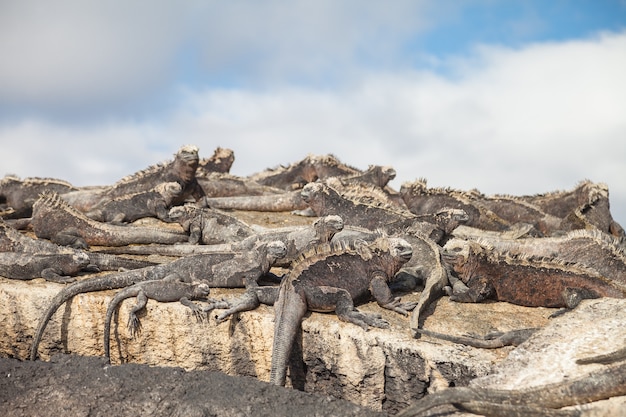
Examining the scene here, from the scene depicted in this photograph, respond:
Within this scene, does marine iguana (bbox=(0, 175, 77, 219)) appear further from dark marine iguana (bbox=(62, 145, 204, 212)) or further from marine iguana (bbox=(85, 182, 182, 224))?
marine iguana (bbox=(85, 182, 182, 224))

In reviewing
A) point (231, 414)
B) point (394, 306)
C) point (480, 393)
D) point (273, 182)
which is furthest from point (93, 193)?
point (480, 393)

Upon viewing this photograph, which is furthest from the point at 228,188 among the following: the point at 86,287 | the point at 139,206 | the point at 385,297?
the point at 385,297

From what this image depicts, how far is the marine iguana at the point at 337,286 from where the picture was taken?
5743mm

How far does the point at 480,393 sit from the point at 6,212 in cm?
885

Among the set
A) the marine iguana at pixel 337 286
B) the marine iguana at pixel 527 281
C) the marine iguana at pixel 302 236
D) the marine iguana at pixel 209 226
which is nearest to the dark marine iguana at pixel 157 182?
the marine iguana at pixel 209 226

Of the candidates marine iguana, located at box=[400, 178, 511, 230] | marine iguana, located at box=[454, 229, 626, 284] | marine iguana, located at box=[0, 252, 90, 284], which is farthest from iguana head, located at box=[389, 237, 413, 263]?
marine iguana, located at box=[400, 178, 511, 230]

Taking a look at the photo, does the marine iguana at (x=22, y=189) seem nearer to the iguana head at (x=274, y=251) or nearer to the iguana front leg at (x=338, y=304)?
the iguana head at (x=274, y=251)

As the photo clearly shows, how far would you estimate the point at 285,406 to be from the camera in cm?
473

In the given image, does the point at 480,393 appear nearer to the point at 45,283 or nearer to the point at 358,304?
the point at 358,304

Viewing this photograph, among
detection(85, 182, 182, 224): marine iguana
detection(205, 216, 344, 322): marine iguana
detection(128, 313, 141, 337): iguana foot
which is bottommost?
detection(128, 313, 141, 337): iguana foot

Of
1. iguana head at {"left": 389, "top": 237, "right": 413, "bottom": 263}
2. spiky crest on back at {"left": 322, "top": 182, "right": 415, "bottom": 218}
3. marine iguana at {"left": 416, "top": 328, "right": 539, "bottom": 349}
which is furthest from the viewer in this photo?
spiky crest on back at {"left": 322, "top": 182, "right": 415, "bottom": 218}

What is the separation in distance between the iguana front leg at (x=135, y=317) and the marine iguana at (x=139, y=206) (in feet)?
12.0

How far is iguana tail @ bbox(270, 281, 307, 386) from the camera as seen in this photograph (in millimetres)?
5539

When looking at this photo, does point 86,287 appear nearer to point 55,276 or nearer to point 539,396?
point 55,276
